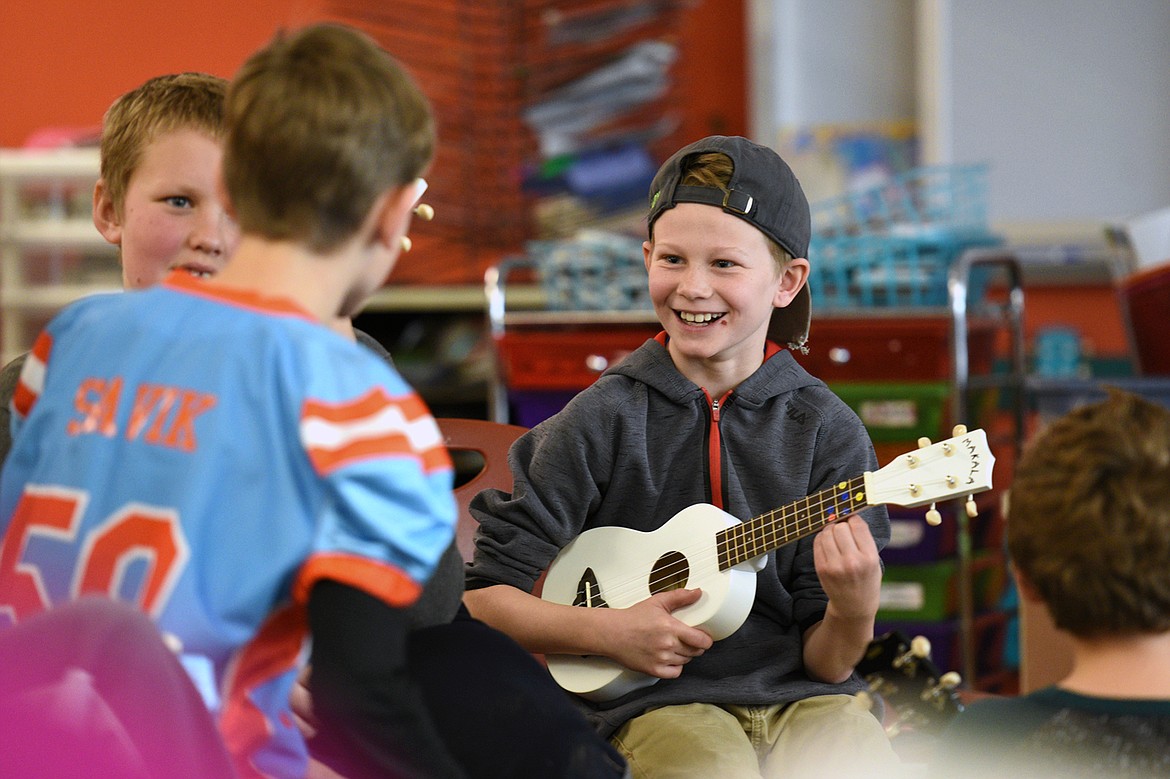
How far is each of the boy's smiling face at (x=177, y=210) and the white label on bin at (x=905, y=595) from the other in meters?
1.71

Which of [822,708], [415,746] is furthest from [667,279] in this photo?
[415,746]

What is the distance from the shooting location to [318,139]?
85 cm

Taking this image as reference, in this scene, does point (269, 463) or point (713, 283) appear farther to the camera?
point (713, 283)

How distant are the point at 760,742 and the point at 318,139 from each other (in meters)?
0.76

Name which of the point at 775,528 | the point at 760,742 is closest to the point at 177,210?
the point at 775,528

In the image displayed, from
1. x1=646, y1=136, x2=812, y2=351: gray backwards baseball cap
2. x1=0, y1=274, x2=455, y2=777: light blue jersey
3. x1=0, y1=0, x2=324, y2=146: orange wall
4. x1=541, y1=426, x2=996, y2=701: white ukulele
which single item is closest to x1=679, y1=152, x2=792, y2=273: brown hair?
x1=646, y1=136, x2=812, y2=351: gray backwards baseball cap

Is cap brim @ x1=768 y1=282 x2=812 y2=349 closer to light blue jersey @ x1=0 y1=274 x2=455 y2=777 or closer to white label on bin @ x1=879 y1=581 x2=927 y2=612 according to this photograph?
light blue jersey @ x1=0 y1=274 x2=455 y2=777

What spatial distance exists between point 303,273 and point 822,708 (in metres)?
0.71

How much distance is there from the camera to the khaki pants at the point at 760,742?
118 centimetres

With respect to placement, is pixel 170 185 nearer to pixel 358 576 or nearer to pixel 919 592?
pixel 358 576

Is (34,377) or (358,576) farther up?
(34,377)

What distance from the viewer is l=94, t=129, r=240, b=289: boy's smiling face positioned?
1.26 metres

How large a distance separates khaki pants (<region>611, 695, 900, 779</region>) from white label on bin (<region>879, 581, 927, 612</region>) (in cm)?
133

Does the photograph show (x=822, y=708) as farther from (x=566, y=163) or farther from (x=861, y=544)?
(x=566, y=163)
